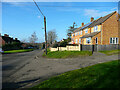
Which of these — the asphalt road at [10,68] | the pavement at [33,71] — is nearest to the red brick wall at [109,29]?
the pavement at [33,71]

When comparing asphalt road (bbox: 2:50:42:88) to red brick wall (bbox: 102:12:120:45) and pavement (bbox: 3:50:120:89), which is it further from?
red brick wall (bbox: 102:12:120:45)

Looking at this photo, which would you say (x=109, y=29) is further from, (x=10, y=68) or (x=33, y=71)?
(x=10, y=68)

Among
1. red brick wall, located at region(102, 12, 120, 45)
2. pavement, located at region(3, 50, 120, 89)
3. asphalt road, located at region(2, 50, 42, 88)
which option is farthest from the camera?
red brick wall, located at region(102, 12, 120, 45)

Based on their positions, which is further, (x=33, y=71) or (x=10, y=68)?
(x=10, y=68)

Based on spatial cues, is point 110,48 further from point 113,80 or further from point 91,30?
point 113,80

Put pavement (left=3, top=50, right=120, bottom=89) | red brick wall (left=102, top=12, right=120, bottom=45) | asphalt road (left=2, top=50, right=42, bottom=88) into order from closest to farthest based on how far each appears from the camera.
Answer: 1. pavement (left=3, top=50, right=120, bottom=89)
2. asphalt road (left=2, top=50, right=42, bottom=88)
3. red brick wall (left=102, top=12, right=120, bottom=45)

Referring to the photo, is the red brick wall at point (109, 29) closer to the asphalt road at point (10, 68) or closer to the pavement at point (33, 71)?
the pavement at point (33, 71)

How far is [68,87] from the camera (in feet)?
13.2

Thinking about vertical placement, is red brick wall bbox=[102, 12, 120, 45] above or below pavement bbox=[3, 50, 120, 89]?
above

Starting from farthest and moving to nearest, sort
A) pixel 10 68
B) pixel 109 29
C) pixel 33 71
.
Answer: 1. pixel 109 29
2. pixel 10 68
3. pixel 33 71

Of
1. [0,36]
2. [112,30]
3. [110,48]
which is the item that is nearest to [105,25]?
[112,30]

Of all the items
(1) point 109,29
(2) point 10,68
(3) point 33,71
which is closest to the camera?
(3) point 33,71

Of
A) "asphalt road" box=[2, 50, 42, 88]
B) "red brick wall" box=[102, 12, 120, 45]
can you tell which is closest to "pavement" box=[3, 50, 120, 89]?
"asphalt road" box=[2, 50, 42, 88]

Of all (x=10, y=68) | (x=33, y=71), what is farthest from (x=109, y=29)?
A: (x=10, y=68)
